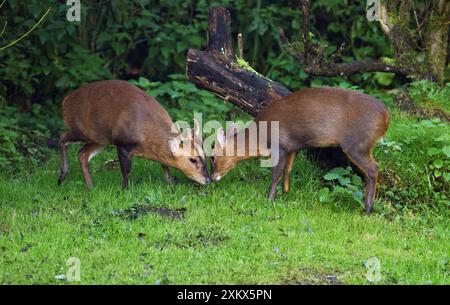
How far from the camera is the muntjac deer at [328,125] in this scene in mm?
8633

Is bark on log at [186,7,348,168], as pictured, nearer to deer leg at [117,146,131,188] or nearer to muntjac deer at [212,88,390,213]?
muntjac deer at [212,88,390,213]

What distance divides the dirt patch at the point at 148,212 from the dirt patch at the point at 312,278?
1.71m

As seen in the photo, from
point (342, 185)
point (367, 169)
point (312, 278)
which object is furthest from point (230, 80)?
point (312, 278)

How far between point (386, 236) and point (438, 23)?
162 inches

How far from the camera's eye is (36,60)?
39.2 ft

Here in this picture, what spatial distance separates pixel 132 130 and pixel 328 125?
2.13 m

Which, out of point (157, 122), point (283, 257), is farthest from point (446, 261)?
point (157, 122)

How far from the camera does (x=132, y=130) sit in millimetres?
9320

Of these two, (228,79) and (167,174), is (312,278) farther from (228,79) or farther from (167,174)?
(228,79)

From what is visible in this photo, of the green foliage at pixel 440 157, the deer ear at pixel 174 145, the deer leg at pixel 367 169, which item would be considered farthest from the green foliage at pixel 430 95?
the deer ear at pixel 174 145

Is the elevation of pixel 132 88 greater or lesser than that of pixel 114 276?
greater

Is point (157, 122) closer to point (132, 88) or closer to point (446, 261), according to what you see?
point (132, 88)

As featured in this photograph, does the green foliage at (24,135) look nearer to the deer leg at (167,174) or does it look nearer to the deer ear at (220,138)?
the deer leg at (167,174)

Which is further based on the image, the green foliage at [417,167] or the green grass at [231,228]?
the green foliage at [417,167]
